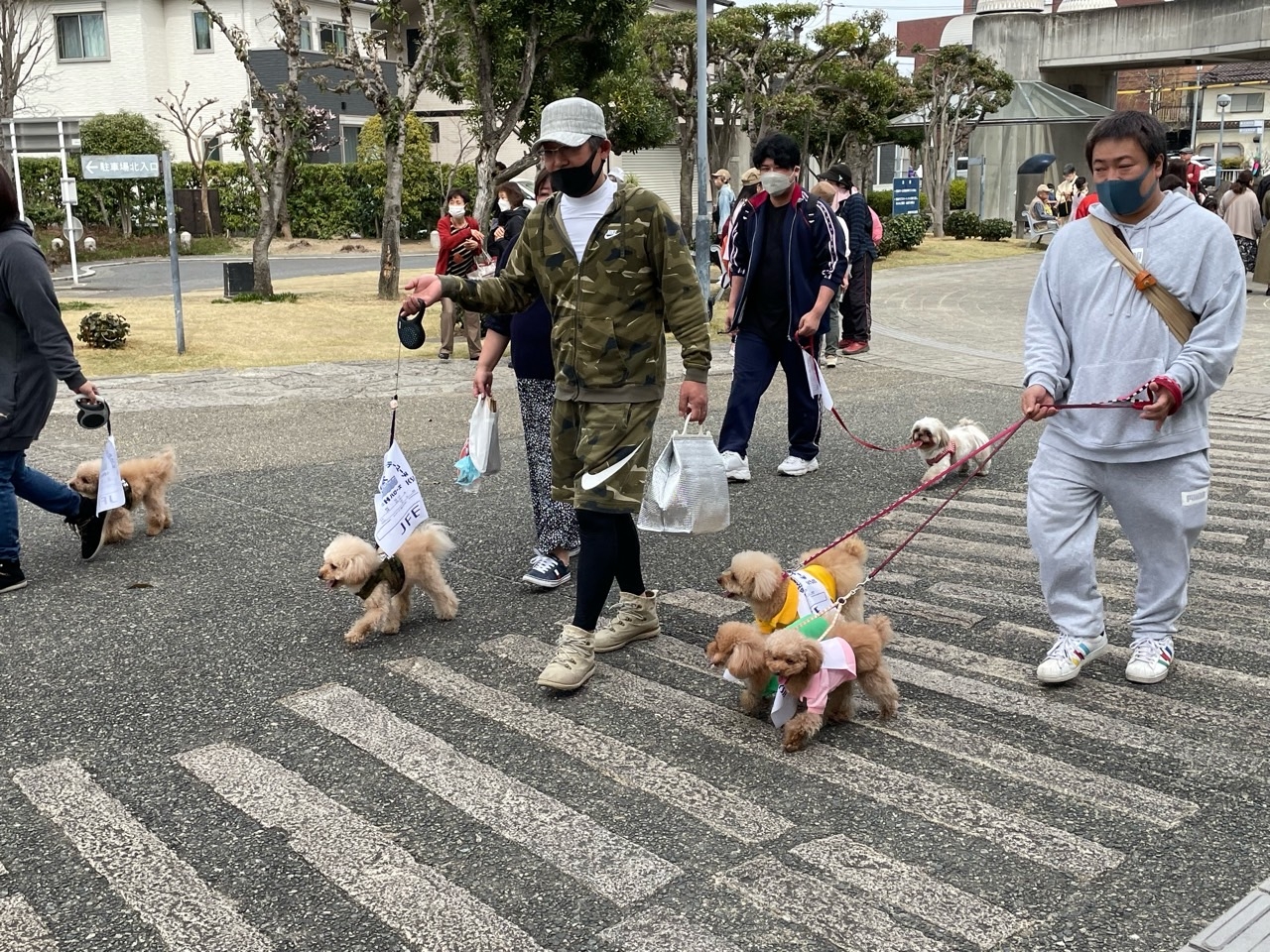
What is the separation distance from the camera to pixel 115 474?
5812 millimetres

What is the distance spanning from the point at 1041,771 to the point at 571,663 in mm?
1590

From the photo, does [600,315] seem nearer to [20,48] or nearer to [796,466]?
[796,466]

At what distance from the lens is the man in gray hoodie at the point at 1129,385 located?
3.71 m

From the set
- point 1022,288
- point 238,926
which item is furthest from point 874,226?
point 238,926

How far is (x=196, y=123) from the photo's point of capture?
38.9 metres

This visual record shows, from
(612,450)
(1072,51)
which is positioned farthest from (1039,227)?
(612,450)

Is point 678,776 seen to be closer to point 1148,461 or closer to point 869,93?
point 1148,461

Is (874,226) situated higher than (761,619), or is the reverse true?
(874,226)

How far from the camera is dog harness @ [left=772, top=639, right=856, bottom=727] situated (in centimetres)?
357

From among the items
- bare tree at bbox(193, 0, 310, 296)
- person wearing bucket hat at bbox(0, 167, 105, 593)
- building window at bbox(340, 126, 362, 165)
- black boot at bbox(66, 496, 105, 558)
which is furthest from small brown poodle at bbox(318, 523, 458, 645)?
building window at bbox(340, 126, 362, 165)

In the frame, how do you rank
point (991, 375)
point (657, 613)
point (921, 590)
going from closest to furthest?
1. point (657, 613)
2. point (921, 590)
3. point (991, 375)

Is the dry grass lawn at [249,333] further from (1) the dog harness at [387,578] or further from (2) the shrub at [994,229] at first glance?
(2) the shrub at [994,229]

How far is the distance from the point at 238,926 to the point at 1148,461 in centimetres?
304

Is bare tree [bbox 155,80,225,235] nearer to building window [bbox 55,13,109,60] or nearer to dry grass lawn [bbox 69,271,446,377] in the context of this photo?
building window [bbox 55,13,109,60]
